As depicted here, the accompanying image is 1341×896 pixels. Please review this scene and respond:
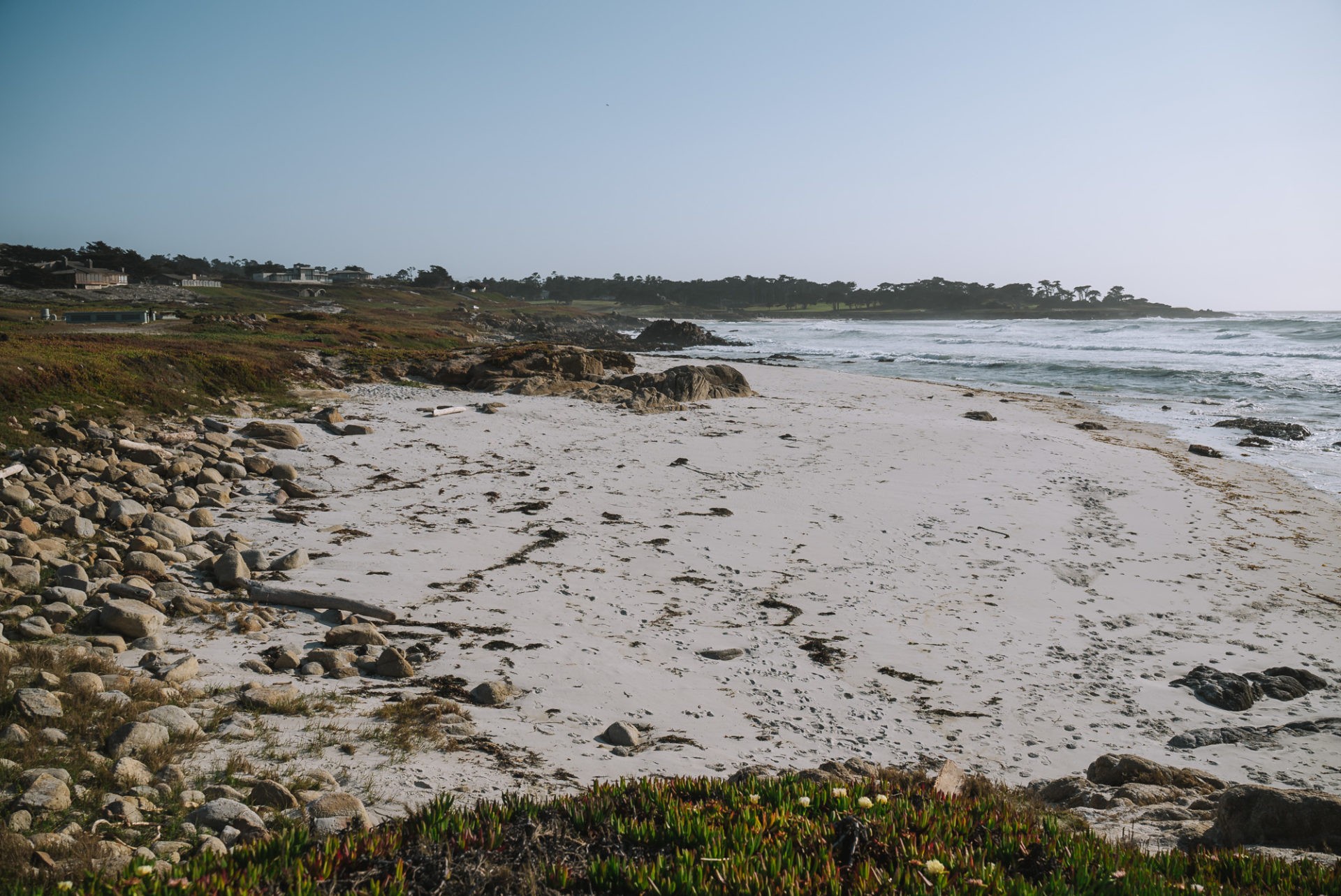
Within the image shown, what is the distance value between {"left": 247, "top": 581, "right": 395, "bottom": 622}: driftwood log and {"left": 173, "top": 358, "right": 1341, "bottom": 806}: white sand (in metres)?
0.26

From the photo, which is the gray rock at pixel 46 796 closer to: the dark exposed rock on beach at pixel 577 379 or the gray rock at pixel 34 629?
the gray rock at pixel 34 629

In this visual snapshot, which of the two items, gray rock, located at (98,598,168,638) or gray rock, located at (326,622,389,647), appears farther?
gray rock, located at (326,622,389,647)

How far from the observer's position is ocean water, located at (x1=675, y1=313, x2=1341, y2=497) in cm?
2203

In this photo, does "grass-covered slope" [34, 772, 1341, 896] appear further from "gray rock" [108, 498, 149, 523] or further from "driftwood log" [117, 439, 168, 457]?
"driftwood log" [117, 439, 168, 457]

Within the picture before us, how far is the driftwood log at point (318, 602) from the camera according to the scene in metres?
7.12

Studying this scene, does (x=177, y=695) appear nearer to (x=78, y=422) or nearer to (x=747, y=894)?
(x=747, y=894)

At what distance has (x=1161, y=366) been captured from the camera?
134ft

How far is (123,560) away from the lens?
7336mm

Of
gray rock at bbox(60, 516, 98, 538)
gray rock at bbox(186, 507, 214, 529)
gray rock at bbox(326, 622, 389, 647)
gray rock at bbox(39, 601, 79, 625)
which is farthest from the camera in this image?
gray rock at bbox(186, 507, 214, 529)

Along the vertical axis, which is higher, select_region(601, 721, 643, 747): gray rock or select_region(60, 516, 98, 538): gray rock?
select_region(60, 516, 98, 538): gray rock

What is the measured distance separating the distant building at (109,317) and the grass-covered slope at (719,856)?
1448 inches

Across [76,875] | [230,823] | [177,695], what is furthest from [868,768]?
[177,695]

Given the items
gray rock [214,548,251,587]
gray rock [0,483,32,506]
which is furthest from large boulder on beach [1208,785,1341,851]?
gray rock [0,483,32,506]

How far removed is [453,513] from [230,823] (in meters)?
7.51
